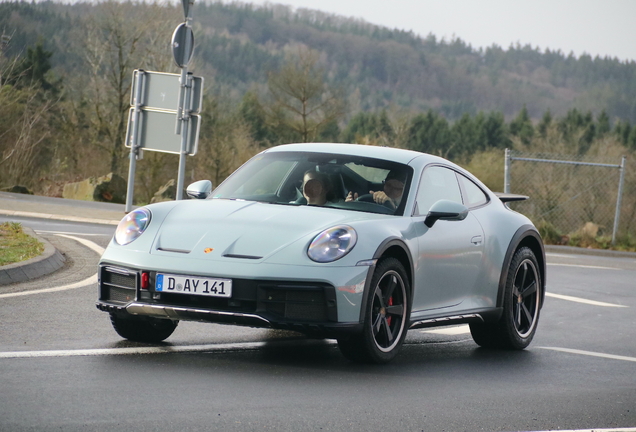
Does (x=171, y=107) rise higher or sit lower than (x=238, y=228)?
higher

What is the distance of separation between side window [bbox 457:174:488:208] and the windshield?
776 millimetres

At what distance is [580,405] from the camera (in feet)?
18.4

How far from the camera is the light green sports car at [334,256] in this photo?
5852mm

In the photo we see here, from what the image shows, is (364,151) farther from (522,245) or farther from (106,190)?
(106,190)

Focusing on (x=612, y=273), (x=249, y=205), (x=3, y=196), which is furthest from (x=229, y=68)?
(x=249, y=205)

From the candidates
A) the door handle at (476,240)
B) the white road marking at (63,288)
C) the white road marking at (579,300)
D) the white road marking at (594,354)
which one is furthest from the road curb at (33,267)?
the white road marking at (579,300)

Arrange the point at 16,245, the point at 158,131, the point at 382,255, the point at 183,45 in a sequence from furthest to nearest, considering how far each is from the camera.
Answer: the point at 158,131, the point at 183,45, the point at 16,245, the point at 382,255

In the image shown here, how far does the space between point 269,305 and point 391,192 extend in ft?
5.37

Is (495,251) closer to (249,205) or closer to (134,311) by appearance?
(249,205)

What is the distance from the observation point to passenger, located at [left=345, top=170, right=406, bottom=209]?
6945 mm

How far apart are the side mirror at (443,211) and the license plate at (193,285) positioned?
5.58 ft

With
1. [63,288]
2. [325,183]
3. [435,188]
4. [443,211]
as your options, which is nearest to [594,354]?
[435,188]

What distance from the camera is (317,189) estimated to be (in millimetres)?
7020

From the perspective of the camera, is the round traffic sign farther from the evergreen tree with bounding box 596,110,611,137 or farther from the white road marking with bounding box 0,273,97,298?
the evergreen tree with bounding box 596,110,611,137
